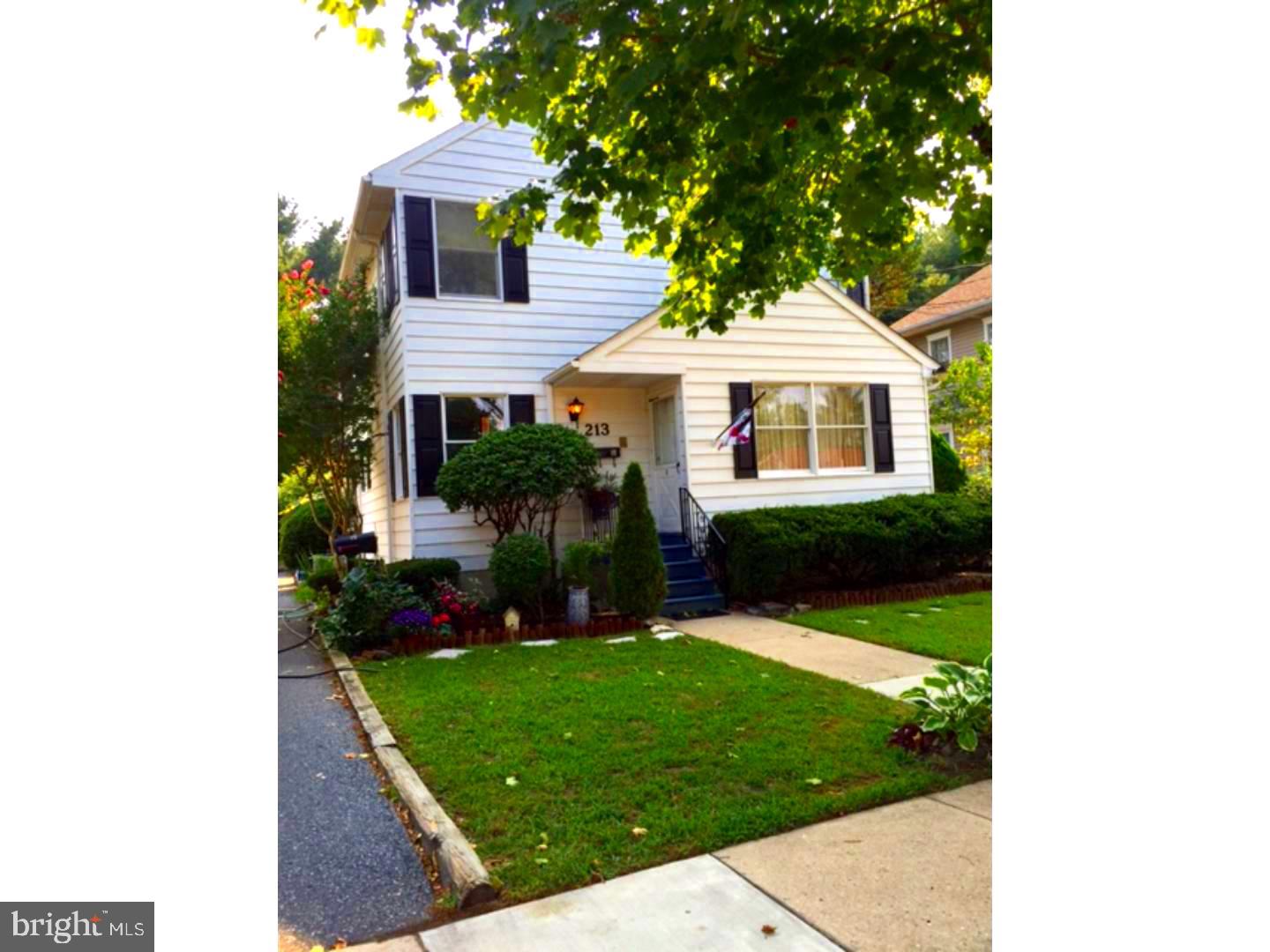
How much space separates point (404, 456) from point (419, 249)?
258 centimetres

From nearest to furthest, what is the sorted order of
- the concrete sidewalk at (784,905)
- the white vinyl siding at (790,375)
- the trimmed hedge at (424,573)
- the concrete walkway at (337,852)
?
the concrete sidewalk at (784,905) < the concrete walkway at (337,852) < the trimmed hedge at (424,573) < the white vinyl siding at (790,375)

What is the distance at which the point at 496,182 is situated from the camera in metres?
10.4

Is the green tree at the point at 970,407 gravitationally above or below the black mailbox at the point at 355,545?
above

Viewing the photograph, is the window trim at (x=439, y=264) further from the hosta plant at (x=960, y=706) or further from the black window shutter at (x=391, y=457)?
the hosta plant at (x=960, y=706)

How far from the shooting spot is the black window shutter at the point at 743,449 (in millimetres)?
10617

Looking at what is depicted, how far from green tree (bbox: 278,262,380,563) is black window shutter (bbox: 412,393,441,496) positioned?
2392mm

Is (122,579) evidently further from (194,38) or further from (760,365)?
(760,365)

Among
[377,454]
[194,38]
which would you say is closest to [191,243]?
[194,38]

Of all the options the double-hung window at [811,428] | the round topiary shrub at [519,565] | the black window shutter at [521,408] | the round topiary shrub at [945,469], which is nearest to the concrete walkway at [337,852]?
Answer: the round topiary shrub at [519,565]

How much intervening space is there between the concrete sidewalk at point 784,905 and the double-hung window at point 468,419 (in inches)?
293

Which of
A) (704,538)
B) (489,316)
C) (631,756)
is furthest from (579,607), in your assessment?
(631,756)
